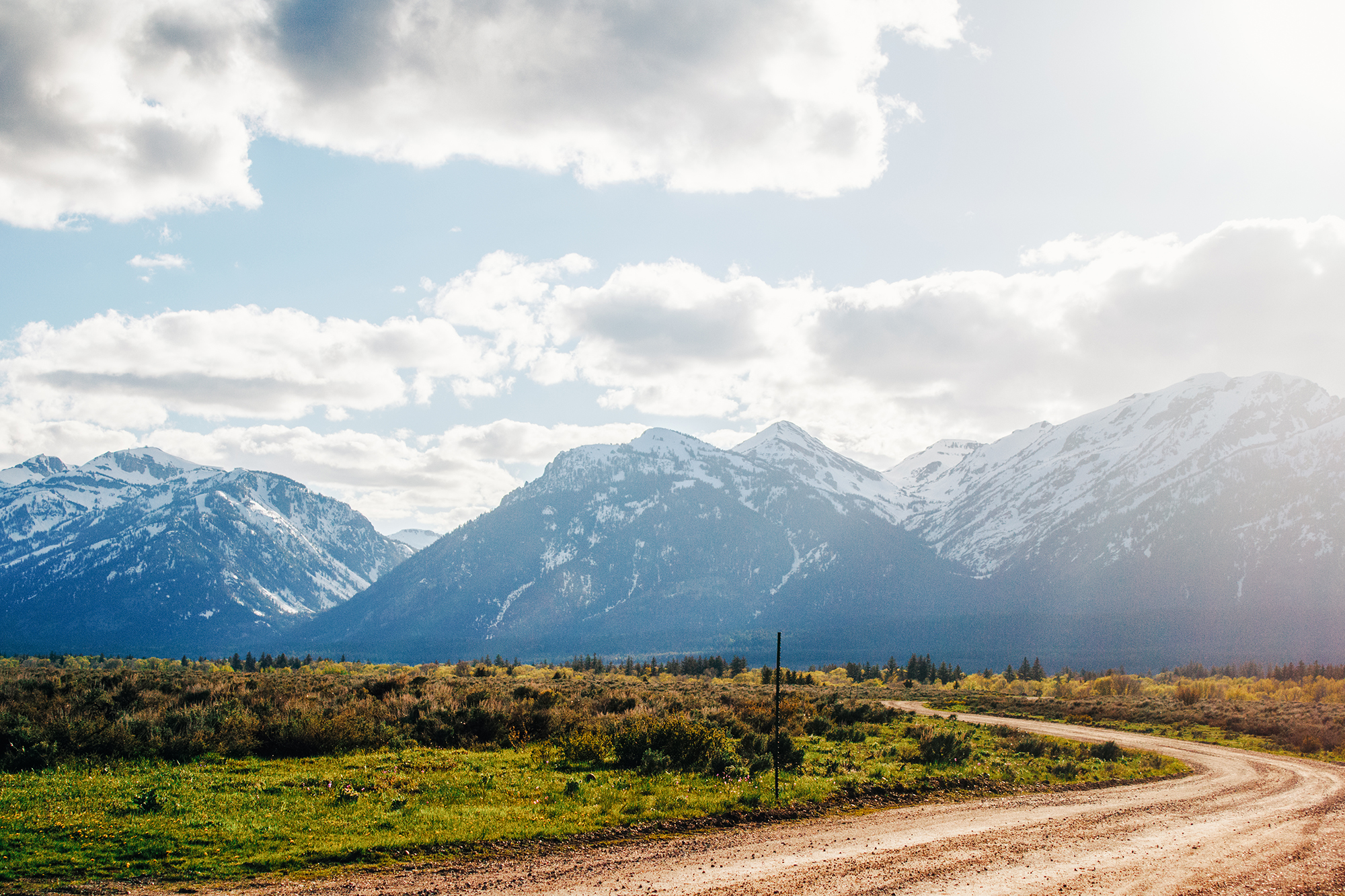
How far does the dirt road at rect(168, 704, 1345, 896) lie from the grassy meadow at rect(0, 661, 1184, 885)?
1405 millimetres

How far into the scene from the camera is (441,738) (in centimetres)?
2244

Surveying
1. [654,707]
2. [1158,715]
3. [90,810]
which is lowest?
[1158,715]

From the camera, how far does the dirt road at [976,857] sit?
37.0ft

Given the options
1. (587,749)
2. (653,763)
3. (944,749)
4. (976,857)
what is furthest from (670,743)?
(944,749)

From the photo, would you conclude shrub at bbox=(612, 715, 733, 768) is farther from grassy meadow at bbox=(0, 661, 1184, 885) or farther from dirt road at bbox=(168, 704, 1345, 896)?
dirt road at bbox=(168, 704, 1345, 896)

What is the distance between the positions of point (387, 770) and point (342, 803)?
3.23 meters

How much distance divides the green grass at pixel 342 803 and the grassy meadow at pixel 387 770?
6 centimetres

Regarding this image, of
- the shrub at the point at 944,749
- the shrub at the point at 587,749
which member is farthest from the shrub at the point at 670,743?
the shrub at the point at 944,749

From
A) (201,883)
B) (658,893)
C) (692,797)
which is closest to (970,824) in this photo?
(692,797)

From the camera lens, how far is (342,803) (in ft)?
48.7

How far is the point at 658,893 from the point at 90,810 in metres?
10.7

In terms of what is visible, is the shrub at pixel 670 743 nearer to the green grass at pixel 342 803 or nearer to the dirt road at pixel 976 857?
the green grass at pixel 342 803

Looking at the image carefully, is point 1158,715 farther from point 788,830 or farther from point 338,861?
point 338,861

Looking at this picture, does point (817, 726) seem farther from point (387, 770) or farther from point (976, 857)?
point (387, 770)
